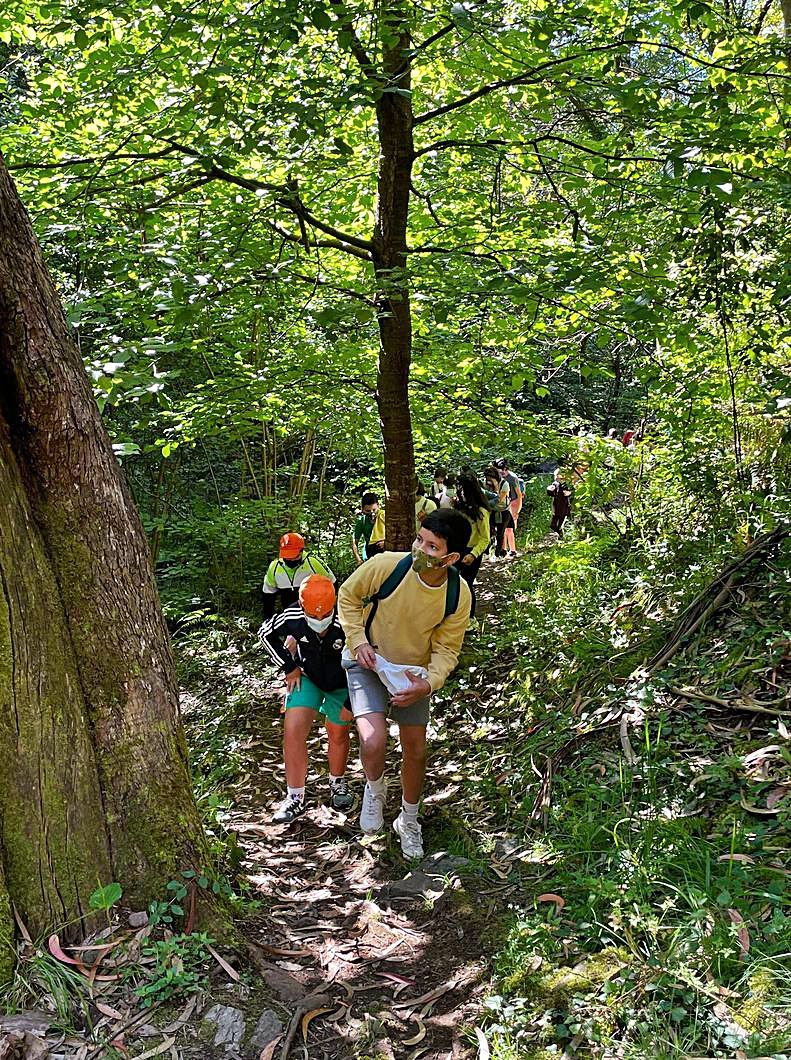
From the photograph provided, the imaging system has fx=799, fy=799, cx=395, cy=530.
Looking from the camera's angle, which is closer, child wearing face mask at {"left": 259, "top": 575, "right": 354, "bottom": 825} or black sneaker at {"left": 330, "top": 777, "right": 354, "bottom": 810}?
child wearing face mask at {"left": 259, "top": 575, "right": 354, "bottom": 825}

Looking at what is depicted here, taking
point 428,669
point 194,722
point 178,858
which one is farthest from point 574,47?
point 194,722

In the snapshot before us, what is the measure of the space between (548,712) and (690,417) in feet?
8.69

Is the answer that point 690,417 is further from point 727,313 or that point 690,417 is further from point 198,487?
point 198,487

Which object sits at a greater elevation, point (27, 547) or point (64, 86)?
point (64, 86)

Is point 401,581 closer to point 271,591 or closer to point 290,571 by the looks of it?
point 290,571

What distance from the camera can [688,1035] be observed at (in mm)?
2527

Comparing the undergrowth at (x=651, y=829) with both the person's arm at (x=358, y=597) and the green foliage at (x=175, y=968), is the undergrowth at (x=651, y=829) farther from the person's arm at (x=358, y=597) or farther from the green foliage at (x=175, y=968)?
the person's arm at (x=358, y=597)

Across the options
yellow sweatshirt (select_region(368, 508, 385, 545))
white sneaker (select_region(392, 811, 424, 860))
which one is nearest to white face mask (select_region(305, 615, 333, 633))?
white sneaker (select_region(392, 811, 424, 860))

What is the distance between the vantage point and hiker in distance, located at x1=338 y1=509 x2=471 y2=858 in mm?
4441

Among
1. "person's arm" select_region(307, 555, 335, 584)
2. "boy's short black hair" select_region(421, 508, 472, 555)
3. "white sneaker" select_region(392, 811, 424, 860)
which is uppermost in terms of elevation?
"boy's short black hair" select_region(421, 508, 472, 555)

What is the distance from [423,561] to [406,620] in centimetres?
39

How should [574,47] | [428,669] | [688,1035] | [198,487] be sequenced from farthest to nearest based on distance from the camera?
[198,487] < [574,47] < [428,669] < [688,1035]

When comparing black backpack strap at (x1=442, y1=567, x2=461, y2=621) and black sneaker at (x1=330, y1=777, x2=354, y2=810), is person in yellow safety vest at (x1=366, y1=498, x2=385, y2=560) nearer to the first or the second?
black sneaker at (x1=330, y1=777, x2=354, y2=810)

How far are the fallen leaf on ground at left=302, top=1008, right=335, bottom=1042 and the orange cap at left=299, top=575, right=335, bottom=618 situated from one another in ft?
8.27
